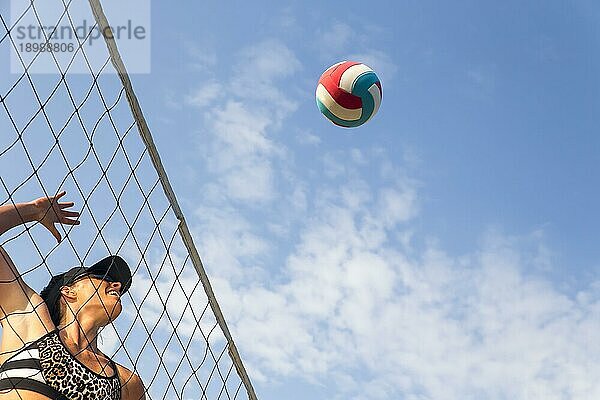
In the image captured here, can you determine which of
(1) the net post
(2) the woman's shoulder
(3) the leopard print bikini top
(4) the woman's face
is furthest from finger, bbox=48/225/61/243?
(1) the net post

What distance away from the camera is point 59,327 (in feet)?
8.64

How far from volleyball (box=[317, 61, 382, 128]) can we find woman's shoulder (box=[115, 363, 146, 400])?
2.31m

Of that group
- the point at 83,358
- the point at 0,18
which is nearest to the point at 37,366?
the point at 83,358

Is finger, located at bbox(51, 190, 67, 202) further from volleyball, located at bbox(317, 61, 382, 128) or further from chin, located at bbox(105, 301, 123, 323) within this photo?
volleyball, located at bbox(317, 61, 382, 128)

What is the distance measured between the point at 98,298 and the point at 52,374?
1.22 feet

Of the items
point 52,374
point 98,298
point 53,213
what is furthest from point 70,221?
point 52,374

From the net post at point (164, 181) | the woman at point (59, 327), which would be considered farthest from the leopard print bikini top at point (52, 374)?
the net post at point (164, 181)

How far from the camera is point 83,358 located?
102 inches

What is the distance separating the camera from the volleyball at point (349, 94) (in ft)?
15.1

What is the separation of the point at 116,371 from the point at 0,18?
1.21 m

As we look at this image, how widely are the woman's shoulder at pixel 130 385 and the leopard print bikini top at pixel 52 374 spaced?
19 centimetres

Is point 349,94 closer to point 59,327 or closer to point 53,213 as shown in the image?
point 53,213

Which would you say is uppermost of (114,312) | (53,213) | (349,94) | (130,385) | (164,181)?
(349,94)

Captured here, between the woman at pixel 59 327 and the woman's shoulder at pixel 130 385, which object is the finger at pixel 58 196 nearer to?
the woman at pixel 59 327
